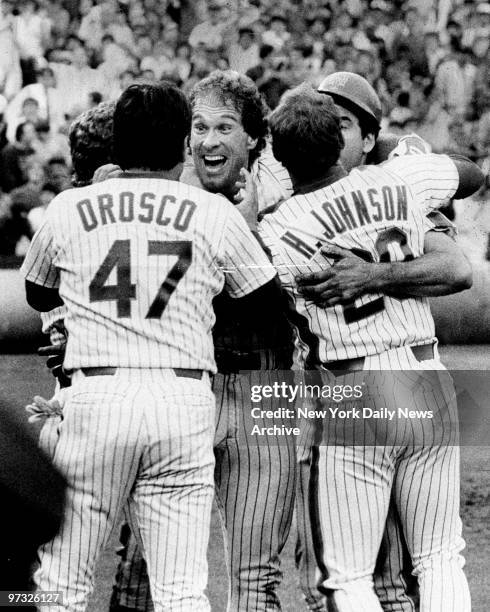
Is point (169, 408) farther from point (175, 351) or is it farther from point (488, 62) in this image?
point (488, 62)

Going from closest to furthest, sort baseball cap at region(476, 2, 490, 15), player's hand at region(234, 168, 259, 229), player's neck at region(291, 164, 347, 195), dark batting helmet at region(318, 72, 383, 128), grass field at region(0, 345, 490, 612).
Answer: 1. player's neck at region(291, 164, 347, 195)
2. player's hand at region(234, 168, 259, 229)
3. dark batting helmet at region(318, 72, 383, 128)
4. grass field at region(0, 345, 490, 612)
5. baseball cap at region(476, 2, 490, 15)

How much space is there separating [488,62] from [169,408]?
6.63m

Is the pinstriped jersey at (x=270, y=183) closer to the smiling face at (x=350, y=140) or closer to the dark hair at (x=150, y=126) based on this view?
the smiling face at (x=350, y=140)

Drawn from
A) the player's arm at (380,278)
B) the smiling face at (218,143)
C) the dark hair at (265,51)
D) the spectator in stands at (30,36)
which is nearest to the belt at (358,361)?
the player's arm at (380,278)

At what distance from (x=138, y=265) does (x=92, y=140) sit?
0.70 m

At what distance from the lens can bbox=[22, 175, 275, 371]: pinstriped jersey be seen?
97.5 inches

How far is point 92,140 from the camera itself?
3.04m

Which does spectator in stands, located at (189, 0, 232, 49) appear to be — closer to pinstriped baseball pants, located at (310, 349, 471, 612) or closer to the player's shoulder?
the player's shoulder

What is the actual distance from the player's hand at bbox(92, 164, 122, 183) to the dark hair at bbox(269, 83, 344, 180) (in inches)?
16.8

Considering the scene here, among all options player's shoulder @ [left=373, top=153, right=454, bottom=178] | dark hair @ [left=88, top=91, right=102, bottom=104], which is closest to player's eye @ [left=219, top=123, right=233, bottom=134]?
player's shoulder @ [left=373, top=153, right=454, bottom=178]

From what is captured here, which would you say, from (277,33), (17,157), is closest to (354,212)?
(17,157)

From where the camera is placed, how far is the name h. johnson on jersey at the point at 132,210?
2506 mm

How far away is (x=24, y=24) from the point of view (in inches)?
332

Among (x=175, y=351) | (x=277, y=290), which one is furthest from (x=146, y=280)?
(x=277, y=290)
